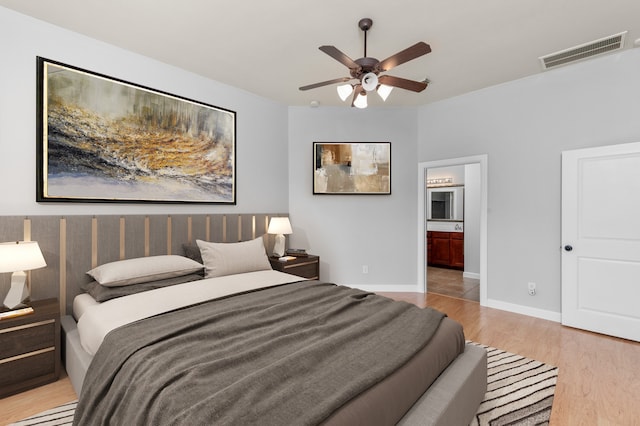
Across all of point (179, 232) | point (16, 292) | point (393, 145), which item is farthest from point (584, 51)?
point (16, 292)

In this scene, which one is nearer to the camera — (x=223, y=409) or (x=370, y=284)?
(x=223, y=409)

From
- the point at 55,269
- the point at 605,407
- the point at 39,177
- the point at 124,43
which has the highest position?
the point at 124,43

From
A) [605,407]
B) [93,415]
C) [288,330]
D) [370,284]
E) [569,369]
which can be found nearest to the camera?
[93,415]

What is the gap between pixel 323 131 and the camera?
15.2ft

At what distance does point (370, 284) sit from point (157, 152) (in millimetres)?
3406

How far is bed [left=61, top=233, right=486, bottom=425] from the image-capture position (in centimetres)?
112

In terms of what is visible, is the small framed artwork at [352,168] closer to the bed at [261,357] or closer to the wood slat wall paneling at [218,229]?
the wood slat wall paneling at [218,229]

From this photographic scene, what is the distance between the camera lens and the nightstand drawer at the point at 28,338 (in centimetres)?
200

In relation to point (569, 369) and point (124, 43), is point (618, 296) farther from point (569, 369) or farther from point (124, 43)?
point (124, 43)

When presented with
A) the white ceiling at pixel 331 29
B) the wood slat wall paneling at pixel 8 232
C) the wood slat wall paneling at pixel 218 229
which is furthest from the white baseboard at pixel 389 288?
the wood slat wall paneling at pixel 8 232

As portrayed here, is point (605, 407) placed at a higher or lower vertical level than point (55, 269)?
lower

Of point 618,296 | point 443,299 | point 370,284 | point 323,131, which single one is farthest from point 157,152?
point 618,296

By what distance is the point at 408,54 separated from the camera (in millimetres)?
2236

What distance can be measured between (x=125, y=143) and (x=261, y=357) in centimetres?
262
